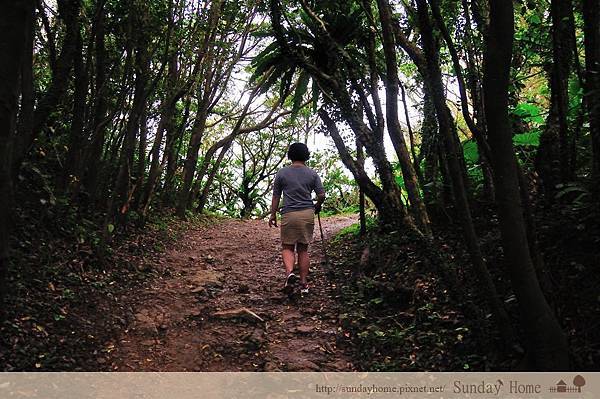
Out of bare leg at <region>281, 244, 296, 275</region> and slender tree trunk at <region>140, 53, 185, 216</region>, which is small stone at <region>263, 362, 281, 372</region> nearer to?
bare leg at <region>281, 244, 296, 275</region>

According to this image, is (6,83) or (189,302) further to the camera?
(189,302)

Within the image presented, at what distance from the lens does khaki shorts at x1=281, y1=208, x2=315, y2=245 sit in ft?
19.9

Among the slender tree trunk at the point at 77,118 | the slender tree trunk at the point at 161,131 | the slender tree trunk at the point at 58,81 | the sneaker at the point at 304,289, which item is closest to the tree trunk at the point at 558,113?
the sneaker at the point at 304,289

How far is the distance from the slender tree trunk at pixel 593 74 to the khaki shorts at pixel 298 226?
3206 mm

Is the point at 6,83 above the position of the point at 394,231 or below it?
above

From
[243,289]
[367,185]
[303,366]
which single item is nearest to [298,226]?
[243,289]

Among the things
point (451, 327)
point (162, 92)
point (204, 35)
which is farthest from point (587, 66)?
point (204, 35)

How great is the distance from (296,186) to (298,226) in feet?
1.72

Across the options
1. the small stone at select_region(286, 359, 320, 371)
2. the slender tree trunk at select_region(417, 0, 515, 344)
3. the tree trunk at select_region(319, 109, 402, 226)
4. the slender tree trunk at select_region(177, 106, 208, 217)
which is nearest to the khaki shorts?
the tree trunk at select_region(319, 109, 402, 226)

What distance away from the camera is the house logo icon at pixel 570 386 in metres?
3.02

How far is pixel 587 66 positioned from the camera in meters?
4.07

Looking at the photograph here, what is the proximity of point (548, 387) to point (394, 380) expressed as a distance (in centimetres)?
117

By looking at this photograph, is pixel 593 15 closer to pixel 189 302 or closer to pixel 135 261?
pixel 189 302

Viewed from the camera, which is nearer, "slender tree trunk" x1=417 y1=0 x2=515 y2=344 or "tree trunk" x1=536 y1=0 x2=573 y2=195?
"slender tree trunk" x1=417 y1=0 x2=515 y2=344
